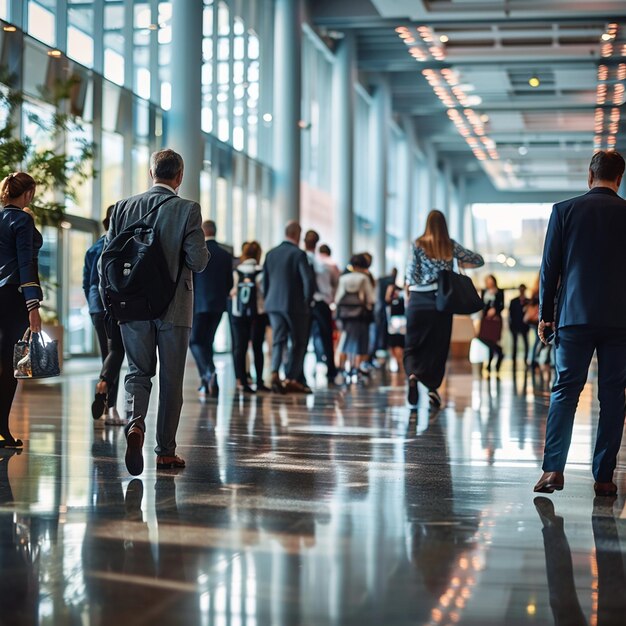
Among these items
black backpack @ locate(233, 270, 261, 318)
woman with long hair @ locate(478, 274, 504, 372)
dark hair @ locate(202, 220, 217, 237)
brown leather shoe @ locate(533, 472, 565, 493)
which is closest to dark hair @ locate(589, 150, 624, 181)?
brown leather shoe @ locate(533, 472, 565, 493)

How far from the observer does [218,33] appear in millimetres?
20953

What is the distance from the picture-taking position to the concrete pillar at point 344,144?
27.1 m

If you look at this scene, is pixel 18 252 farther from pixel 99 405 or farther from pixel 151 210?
pixel 99 405

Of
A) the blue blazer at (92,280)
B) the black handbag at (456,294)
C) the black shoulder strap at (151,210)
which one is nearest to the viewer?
the black shoulder strap at (151,210)

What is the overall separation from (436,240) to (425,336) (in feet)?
2.70

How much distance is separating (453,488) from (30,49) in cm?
1040

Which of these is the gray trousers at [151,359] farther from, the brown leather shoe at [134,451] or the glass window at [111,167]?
the glass window at [111,167]

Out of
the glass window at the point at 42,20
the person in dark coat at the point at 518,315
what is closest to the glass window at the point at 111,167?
the glass window at the point at 42,20

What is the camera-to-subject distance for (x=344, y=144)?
27562 mm

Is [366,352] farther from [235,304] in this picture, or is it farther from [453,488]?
[453,488]

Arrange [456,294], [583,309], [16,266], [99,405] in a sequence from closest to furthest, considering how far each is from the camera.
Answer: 1. [583,309]
2. [16,266]
3. [99,405]
4. [456,294]

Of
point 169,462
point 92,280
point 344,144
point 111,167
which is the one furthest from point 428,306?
point 344,144

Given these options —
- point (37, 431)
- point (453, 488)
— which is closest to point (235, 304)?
point (37, 431)

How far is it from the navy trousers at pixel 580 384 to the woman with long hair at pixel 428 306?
14.5 feet
